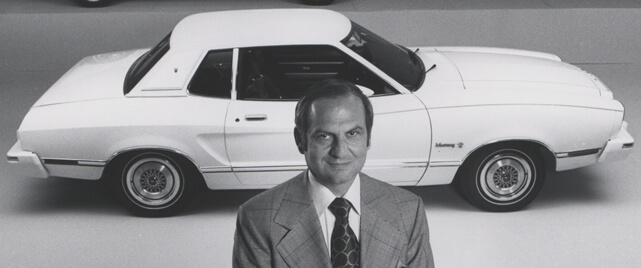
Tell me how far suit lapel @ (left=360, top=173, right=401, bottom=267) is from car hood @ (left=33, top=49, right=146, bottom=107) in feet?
11.6

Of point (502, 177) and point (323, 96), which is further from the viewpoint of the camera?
point (502, 177)

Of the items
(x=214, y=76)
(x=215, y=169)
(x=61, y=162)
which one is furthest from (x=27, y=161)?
(x=214, y=76)

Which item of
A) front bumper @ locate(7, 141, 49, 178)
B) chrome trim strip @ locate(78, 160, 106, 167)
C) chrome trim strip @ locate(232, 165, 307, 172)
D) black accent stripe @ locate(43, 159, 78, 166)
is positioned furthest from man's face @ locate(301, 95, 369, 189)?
front bumper @ locate(7, 141, 49, 178)

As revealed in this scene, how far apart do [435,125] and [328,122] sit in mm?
3188

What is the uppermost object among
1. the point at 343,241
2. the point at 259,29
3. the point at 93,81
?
the point at 343,241

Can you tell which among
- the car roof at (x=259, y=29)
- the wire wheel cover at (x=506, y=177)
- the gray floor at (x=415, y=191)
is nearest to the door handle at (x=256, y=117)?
the car roof at (x=259, y=29)

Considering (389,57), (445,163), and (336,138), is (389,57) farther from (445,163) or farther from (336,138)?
Result: (336,138)

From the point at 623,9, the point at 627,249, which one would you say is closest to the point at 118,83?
the point at 627,249

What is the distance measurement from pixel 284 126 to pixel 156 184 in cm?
97

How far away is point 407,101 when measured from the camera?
18.1 ft

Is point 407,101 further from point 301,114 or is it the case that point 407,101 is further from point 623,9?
point 623,9

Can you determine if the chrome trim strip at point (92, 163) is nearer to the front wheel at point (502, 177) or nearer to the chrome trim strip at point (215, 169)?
the chrome trim strip at point (215, 169)

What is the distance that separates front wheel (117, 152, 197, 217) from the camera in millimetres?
5652

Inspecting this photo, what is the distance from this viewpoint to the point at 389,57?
231 inches
